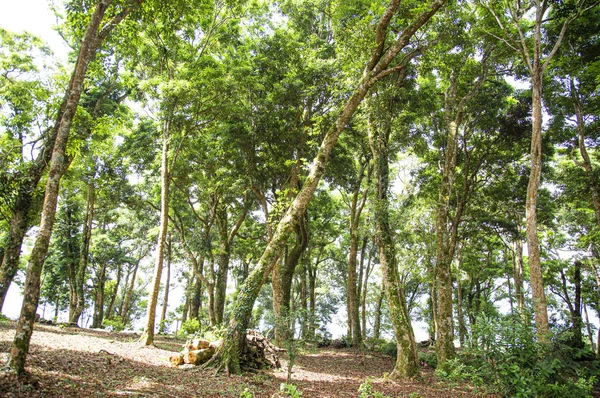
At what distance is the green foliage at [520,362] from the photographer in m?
5.67

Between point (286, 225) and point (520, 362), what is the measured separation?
5.35m

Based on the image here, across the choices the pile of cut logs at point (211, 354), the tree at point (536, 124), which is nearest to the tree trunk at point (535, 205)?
the tree at point (536, 124)

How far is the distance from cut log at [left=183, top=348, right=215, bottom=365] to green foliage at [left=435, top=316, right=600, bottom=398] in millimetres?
6145

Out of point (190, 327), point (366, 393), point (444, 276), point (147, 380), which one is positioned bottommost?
point (366, 393)

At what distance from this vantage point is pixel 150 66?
48.2 ft

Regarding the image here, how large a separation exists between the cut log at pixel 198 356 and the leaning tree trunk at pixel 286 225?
542 mm

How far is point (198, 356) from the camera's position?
864cm

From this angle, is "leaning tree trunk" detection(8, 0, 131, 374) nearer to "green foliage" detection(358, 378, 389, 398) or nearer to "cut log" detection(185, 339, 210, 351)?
"cut log" detection(185, 339, 210, 351)

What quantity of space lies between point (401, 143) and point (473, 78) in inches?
156

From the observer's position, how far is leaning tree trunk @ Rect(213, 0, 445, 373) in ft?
26.7

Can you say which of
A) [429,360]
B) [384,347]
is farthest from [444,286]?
[384,347]

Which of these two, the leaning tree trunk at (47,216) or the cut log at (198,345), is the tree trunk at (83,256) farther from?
the leaning tree trunk at (47,216)

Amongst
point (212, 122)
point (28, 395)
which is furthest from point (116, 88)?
point (28, 395)

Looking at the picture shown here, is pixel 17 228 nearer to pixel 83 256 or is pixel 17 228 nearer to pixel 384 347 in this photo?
pixel 83 256
